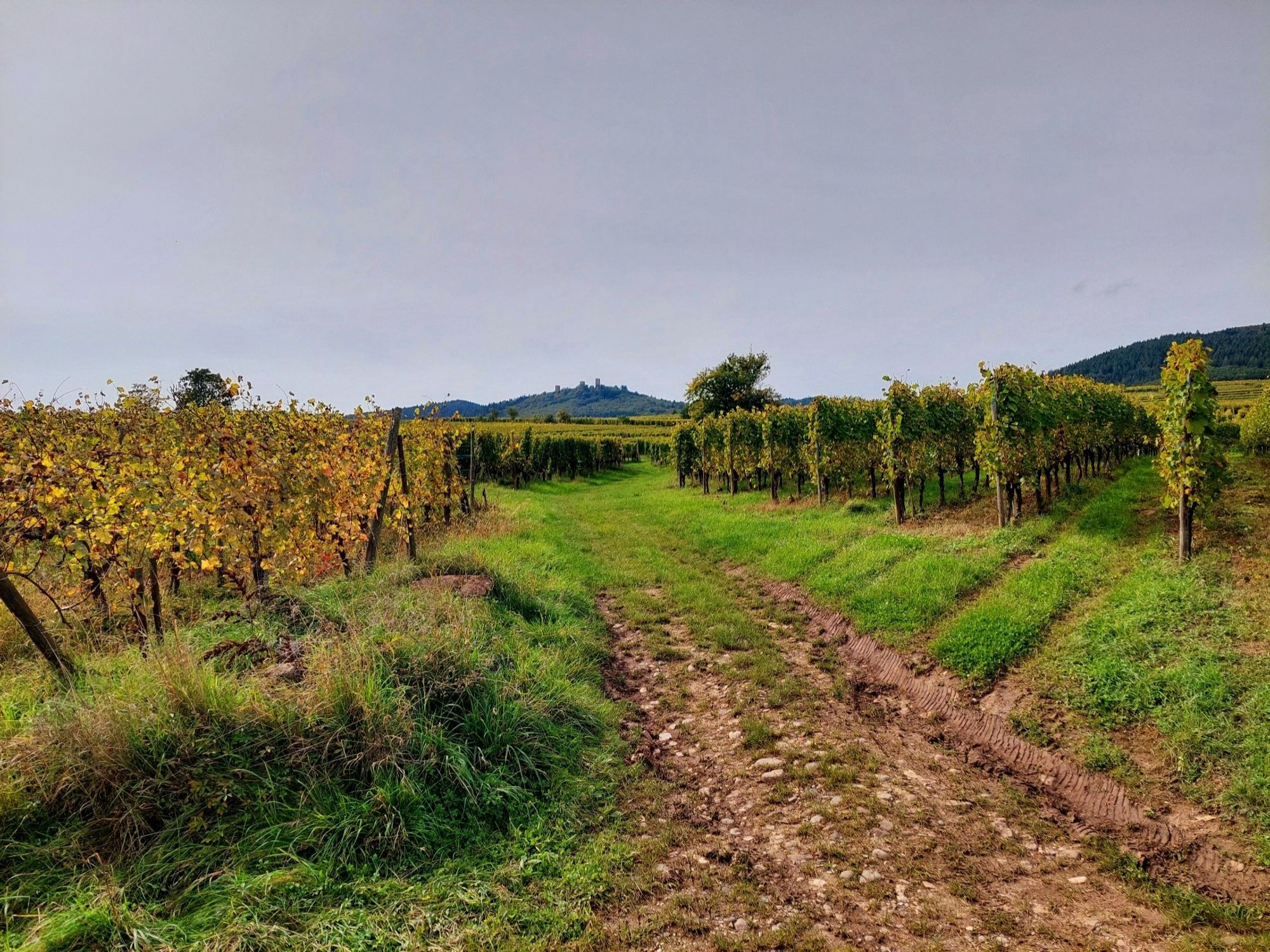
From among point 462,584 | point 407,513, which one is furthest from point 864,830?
point 407,513

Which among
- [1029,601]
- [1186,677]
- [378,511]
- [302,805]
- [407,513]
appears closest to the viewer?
[302,805]

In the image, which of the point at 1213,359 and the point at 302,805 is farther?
the point at 1213,359

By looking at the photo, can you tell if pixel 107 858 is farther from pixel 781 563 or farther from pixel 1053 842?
pixel 781 563

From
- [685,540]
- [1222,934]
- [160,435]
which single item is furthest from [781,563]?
[160,435]

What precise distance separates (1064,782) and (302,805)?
600 cm

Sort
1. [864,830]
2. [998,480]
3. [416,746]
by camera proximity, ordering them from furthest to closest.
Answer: [998,480], [416,746], [864,830]

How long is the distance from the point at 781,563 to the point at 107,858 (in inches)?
391

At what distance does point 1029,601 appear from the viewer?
7.26m

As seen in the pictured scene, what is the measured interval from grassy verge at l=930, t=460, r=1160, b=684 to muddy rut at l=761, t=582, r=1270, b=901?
→ 0.53 metres

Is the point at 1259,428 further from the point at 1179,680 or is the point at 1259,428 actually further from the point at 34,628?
the point at 34,628

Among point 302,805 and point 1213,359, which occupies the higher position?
point 1213,359

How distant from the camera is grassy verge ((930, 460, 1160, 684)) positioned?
6398mm

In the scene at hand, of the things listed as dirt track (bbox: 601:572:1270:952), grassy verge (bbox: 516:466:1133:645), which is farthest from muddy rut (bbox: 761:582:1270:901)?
grassy verge (bbox: 516:466:1133:645)

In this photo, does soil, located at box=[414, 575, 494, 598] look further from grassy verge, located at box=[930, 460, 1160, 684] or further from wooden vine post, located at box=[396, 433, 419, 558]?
grassy verge, located at box=[930, 460, 1160, 684]
